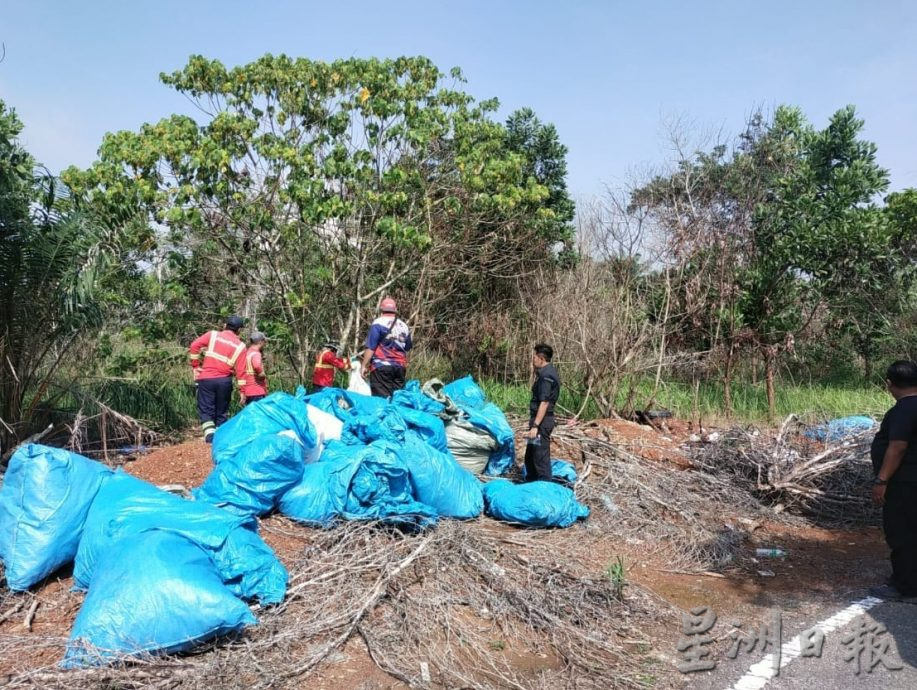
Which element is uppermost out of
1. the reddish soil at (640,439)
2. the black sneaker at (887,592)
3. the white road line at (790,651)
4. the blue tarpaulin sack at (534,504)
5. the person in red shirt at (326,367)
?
the person in red shirt at (326,367)

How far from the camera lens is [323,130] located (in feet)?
29.5

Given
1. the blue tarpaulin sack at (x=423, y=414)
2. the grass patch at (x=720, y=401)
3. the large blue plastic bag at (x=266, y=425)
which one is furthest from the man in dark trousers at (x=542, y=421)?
the grass patch at (x=720, y=401)

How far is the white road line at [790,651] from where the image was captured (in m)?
3.33

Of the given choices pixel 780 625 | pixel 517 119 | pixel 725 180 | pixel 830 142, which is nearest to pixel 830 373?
pixel 830 142

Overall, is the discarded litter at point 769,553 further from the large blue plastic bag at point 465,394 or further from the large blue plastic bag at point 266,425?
the large blue plastic bag at point 266,425

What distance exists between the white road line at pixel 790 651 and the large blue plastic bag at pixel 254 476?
273 centimetres

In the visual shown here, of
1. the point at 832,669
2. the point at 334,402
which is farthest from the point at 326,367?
the point at 832,669

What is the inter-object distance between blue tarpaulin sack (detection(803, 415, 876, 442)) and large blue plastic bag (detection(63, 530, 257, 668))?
5686 millimetres

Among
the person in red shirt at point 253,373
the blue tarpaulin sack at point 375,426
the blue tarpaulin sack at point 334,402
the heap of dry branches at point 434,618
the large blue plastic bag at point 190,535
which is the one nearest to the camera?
the heap of dry branches at point 434,618

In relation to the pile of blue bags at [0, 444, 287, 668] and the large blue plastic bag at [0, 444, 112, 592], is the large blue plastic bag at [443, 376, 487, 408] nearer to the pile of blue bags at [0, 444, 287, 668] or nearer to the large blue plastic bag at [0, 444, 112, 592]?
the pile of blue bags at [0, 444, 287, 668]

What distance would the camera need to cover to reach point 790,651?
12.1ft

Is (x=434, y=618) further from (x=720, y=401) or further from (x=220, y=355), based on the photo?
(x=720, y=401)

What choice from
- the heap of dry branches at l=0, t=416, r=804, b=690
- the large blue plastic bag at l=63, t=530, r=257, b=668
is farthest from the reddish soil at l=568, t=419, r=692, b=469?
the large blue plastic bag at l=63, t=530, r=257, b=668

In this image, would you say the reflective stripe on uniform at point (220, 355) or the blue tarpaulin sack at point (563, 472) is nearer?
the blue tarpaulin sack at point (563, 472)
